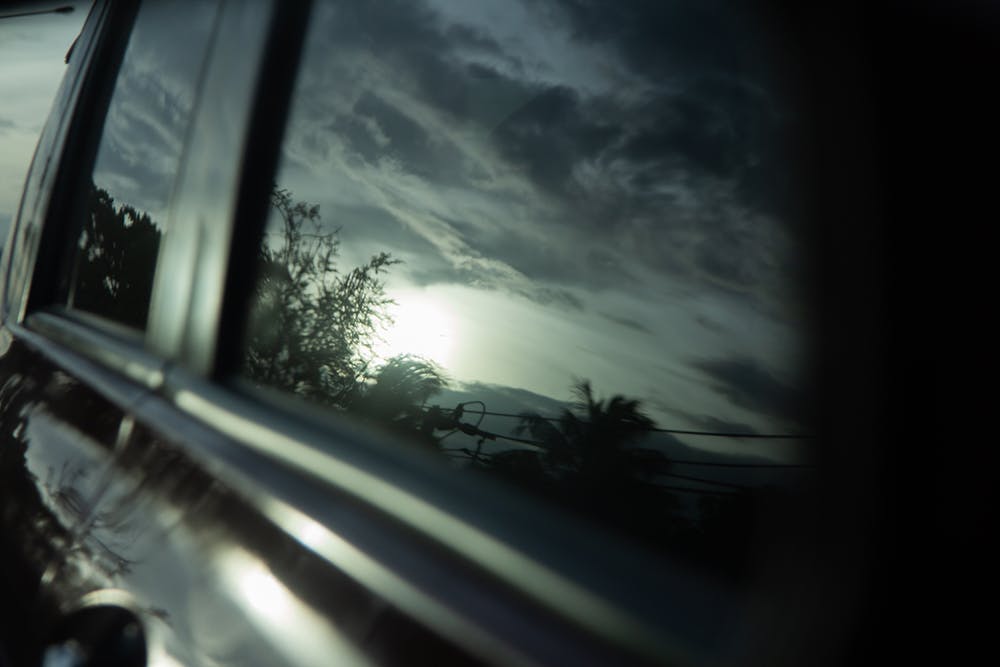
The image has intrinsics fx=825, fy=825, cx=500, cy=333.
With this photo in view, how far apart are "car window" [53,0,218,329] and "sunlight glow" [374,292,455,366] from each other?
2.51ft

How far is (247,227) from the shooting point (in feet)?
5.43

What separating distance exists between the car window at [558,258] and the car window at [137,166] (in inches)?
20.7

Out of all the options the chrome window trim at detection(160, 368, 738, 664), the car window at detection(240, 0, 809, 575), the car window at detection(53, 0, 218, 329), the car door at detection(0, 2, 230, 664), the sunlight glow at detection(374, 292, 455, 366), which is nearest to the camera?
the chrome window trim at detection(160, 368, 738, 664)

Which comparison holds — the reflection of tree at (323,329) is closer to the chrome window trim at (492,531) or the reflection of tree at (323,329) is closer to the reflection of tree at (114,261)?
the chrome window trim at (492,531)

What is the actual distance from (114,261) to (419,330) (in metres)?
1.36

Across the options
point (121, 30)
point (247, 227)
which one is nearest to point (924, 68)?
point (247, 227)

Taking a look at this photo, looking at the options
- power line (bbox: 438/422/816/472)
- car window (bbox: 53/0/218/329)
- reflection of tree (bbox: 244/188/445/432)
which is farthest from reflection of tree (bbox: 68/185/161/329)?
power line (bbox: 438/422/816/472)

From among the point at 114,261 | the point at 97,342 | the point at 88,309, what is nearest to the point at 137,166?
the point at 114,261

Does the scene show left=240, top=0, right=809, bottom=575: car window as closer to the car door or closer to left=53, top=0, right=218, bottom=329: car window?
the car door

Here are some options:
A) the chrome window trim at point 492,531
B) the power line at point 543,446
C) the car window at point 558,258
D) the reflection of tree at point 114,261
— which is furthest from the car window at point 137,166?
the power line at point 543,446

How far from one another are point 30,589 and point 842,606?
153 centimetres

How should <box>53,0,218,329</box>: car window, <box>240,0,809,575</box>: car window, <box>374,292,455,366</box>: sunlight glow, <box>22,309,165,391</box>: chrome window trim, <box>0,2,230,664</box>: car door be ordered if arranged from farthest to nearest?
<box>53,0,218,329</box>: car window
<box>22,309,165,391</box>: chrome window trim
<box>0,2,230,664</box>: car door
<box>374,292,455,366</box>: sunlight glow
<box>240,0,809,575</box>: car window

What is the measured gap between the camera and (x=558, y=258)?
1.16m

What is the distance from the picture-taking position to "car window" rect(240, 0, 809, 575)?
923 mm
